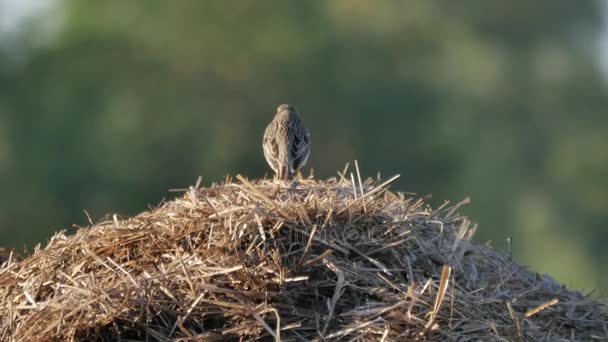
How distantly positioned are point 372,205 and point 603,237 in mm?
20950

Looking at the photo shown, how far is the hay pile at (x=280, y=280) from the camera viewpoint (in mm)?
6543

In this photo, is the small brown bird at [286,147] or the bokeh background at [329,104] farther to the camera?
the bokeh background at [329,104]

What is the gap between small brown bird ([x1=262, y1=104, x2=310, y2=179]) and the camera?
1173 centimetres

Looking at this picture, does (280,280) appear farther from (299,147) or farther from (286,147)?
→ (299,147)

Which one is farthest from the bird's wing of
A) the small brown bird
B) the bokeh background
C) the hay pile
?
the bokeh background

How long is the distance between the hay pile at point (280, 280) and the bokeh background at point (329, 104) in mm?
18612

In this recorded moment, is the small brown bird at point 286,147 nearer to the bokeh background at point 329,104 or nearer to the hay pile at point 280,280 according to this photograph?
the hay pile at point 280,280

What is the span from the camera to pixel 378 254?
707 centimetres

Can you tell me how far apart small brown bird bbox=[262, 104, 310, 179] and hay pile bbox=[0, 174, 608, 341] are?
3812 millimetres

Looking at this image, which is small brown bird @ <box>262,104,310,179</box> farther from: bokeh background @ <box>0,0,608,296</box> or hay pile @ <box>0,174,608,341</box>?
bokeh background @ <box>0,0,608,296</box>

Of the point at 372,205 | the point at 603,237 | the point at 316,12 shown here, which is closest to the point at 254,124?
the point at 316,12

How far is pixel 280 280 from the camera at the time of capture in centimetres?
663

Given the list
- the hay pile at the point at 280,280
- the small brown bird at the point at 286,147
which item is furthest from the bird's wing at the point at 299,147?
the hay pile at the point at 280,280

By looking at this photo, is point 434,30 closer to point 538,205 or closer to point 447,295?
point 538,205
